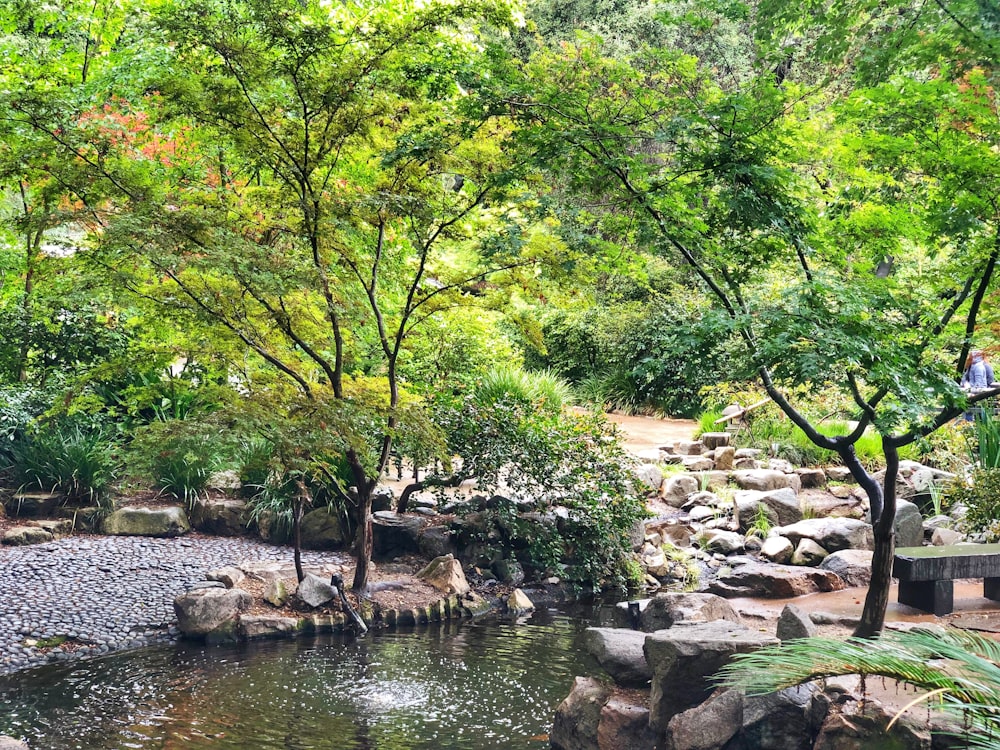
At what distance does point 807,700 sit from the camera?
421 cm

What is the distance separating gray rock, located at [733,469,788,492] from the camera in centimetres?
1167

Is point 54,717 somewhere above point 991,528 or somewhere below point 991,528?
below

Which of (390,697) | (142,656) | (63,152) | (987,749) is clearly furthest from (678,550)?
(987,749)

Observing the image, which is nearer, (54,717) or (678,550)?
(54,717)

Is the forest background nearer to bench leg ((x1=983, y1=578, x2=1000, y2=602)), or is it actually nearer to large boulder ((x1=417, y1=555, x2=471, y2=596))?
large boulder ((x1=417, y1=555, x2=471, y2=596))

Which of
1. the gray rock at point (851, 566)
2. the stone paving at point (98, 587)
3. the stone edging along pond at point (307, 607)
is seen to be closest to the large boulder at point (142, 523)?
the stone paving at point (98, 587)

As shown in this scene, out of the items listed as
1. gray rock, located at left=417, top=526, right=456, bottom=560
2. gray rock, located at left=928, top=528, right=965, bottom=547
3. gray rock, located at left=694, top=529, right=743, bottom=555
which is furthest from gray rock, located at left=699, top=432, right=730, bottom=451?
gray rock, located at left=417, top=526, right=456, bottom=560

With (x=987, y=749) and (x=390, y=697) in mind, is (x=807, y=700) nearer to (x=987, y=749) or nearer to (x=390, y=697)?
(x=987, y=749)

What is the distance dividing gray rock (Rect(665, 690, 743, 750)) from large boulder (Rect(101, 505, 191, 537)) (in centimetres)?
666

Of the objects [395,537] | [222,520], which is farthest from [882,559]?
[222,520]

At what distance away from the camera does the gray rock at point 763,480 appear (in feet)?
38.3

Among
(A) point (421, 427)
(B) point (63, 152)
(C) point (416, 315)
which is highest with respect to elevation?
(B) point (63, 152)

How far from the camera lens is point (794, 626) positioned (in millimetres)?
5008

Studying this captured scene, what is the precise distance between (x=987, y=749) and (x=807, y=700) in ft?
7.07
